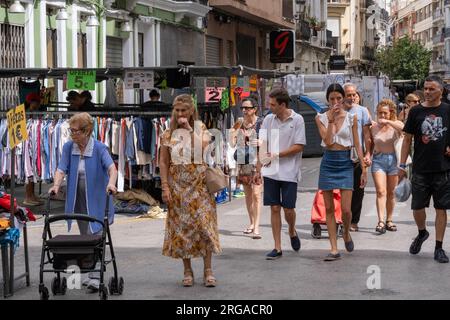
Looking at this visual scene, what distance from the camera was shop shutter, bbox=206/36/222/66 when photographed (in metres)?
33.4

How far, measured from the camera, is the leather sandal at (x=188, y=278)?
8867 mm

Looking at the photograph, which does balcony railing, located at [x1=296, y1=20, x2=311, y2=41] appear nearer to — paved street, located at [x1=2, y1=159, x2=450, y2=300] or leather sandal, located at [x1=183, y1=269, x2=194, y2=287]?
paved street, located at [x1=2, y1=159, x2=450, y2=300]

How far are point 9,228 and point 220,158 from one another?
7.72m

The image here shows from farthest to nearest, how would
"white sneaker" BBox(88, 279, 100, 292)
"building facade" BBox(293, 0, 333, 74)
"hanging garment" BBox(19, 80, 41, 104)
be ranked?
"building facade" BBox(293, 0, 333, 74) < "hanging garment" BBox(19, 80, 41, 104) < "white sneaker" BBox(88, 279, 100, 292)

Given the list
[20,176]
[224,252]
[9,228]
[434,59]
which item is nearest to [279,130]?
[224,252]

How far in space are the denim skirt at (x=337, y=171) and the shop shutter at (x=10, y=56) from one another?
9629 mm

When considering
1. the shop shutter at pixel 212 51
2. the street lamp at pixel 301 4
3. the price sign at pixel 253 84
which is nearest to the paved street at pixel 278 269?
the price sign at pixel 253 84

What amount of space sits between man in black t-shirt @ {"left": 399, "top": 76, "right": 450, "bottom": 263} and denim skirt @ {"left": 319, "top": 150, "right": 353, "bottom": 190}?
65cm

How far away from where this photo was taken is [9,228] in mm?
8398

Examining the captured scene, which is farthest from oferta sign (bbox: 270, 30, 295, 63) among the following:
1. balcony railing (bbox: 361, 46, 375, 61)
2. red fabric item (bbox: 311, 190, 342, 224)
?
balcony railing (bbox: 361, 46, 375, 61)

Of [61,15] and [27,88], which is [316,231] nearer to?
[27,88]

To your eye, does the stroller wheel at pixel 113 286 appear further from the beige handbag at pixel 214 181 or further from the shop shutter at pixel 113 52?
the shop shutter at pixel 113 52
